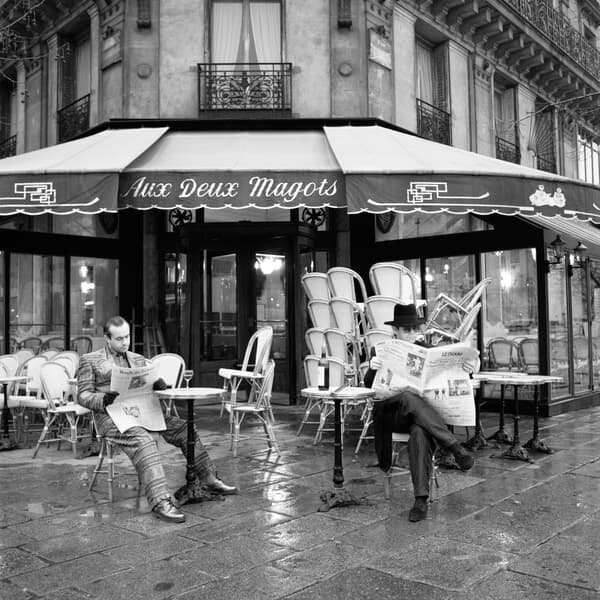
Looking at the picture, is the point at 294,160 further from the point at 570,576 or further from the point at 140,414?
the point at 570,576

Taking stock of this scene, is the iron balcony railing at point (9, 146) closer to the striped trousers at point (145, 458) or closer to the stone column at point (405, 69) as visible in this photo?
the stone column at point (405, 69)

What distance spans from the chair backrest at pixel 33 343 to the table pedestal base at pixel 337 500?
7.82 meters

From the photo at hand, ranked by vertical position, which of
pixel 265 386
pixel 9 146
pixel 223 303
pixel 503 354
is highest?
→ pixel 9 146

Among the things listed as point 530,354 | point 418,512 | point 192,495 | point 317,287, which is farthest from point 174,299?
point 418,512

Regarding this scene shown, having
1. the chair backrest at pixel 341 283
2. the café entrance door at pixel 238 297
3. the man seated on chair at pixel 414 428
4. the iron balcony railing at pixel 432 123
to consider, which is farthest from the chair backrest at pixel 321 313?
the iron balcony railing at pixel 432 123

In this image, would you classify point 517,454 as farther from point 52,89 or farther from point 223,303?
point 52,89

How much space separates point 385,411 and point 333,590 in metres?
1.77

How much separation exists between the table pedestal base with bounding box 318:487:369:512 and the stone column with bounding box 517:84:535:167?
513 inches

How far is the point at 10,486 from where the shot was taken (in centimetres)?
566

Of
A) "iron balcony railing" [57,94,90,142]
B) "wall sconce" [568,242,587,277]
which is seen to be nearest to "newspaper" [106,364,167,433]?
"wall sconce" [568,242,587,277]

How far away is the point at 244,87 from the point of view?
1107cm

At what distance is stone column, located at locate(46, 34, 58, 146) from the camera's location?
13.0 meters

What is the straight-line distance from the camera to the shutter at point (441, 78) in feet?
44.5

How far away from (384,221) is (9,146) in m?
8.72
